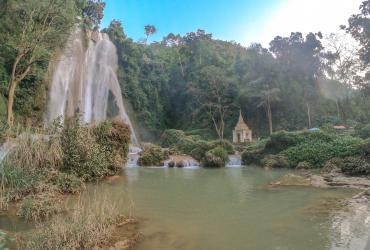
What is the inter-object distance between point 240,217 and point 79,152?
7.46 metres

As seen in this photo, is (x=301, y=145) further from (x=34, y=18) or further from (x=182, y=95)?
(x=182, y=95)

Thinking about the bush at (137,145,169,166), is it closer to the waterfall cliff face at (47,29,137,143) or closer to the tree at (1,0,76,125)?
the waterfall cliff face at (47,29,137,143)

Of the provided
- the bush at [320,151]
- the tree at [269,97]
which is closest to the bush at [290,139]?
the bush at [320,151]

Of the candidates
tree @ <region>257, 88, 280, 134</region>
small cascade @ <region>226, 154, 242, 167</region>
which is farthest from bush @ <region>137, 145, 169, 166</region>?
tree @ <region>257, 88, 280, 134</region>

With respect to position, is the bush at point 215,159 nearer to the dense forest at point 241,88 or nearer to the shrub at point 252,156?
the shrub at point 252,156

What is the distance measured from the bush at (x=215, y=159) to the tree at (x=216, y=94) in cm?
1777

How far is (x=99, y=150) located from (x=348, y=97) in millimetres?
35690

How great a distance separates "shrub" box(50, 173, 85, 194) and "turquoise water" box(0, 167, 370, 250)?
0.43 m

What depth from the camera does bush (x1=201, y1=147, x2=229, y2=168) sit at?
23766mm

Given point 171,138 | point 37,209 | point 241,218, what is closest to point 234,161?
point 171,138

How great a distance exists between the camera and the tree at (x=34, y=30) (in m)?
22.0

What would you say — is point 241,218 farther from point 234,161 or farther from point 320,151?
point 234,161

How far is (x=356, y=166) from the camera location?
18188 mm

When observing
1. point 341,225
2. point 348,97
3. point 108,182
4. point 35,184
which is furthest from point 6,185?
point 348,97
